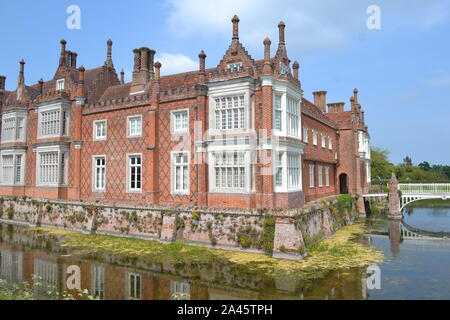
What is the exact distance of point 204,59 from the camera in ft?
60.4

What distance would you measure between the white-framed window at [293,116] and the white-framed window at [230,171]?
3.23m

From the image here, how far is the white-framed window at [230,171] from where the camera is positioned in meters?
16.8

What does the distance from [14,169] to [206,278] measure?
23410mm

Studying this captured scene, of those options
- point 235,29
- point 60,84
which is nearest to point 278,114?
point 235,29

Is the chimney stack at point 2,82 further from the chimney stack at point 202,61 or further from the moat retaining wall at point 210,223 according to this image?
the chimney stack at point 202,61

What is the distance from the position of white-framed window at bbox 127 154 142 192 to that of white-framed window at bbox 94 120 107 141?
10.6 ft

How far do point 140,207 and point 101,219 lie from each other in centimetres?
330

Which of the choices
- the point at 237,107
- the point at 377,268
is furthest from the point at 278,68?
the point at 377,268

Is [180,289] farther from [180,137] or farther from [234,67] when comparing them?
[234,67]

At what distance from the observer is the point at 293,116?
60.2 ft

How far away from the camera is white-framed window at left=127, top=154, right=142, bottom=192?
21.0 m

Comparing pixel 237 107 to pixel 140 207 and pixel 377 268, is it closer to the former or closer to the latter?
pixel 140 207

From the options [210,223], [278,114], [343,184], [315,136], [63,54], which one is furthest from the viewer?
[343,184]

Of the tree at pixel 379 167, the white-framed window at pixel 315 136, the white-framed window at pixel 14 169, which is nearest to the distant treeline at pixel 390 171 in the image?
the tree at pixel 379 167
